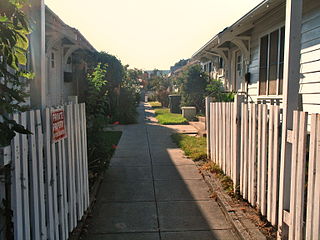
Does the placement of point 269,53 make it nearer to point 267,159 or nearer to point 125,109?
point 267,159

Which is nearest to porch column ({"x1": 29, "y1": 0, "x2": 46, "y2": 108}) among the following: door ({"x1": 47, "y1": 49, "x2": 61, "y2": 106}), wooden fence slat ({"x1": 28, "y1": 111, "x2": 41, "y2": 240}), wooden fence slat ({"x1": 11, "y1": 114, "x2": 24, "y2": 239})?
wooden fence slat ({"x1": 28, "y1": 111, "x2": 41, "y2": 240})

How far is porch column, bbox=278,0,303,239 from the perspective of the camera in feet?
10.0

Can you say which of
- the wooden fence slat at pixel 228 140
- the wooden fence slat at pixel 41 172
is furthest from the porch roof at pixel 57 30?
the wooden fence slat at pixel 41 172

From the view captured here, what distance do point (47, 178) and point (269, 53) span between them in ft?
24.6

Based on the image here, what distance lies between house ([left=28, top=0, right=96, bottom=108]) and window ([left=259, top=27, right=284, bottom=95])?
535 cm

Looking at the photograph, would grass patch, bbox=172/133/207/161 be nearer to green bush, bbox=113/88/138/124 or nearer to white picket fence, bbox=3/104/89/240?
white picket fence, bbox=3/104/89/240

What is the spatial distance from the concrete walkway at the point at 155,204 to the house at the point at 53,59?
165 centimetres

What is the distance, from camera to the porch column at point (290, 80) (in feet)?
10.0

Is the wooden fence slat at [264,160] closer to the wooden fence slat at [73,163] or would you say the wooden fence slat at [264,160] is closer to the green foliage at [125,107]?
the wooden fence slat at [73,163]

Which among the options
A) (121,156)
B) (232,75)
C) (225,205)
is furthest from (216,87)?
(225,205)

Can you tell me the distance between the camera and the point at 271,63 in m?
8.66

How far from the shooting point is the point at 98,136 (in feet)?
18.8

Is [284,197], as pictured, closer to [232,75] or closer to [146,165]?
[146,165]

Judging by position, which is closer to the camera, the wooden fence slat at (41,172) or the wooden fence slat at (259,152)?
the wooden fence slat at (41,172)
